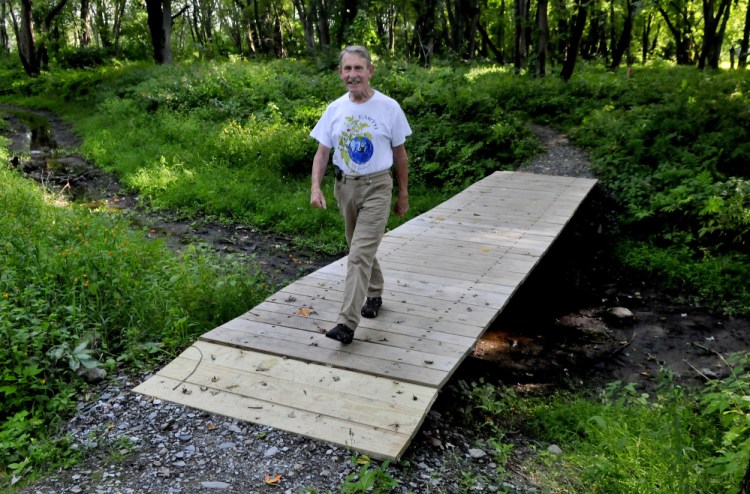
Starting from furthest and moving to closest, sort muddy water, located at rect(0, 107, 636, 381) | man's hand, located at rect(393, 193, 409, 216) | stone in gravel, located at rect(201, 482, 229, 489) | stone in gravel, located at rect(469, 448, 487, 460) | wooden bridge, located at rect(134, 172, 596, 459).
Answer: muddy water, located at rect(0, 107, 636, 381) → man's hand, located at rect(393, 193, 409, 216) → stone in gravel, located at rect(469, 448, 487, 460) → wooden bridge, located at rect(134, 172, 596, 459) → stone in gravel, located at rect(201, 482, 229, 489)

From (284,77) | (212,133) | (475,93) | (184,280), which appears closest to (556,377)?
(184,280)

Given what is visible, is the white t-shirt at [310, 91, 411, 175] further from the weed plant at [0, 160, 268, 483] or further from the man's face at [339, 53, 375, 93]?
the weed plant at [0, 160, 268, 483]

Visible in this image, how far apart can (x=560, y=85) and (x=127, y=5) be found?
42154 mm

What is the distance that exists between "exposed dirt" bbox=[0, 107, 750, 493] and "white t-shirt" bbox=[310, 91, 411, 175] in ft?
7.09

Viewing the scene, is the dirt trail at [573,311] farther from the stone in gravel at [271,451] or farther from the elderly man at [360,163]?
the stone in gravel at [271,451]

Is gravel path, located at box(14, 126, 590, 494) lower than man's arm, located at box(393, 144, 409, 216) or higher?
lower

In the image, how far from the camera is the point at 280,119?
15.1m

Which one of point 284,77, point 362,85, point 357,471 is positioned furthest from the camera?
point 284,77

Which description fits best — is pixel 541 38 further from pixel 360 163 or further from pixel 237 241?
pixel 360 163

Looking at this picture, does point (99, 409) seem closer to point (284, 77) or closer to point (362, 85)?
point (362, 85)

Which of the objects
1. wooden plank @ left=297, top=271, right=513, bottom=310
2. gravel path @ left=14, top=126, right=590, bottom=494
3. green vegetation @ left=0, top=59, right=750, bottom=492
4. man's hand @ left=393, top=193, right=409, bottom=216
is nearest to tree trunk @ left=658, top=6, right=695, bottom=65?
green vegetation @ left=0, top=59, right=750, bottom=492

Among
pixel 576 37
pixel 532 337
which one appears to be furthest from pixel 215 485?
pixel 576 37

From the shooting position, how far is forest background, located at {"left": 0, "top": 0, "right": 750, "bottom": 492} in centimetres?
461

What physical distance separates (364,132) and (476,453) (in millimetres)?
2632
